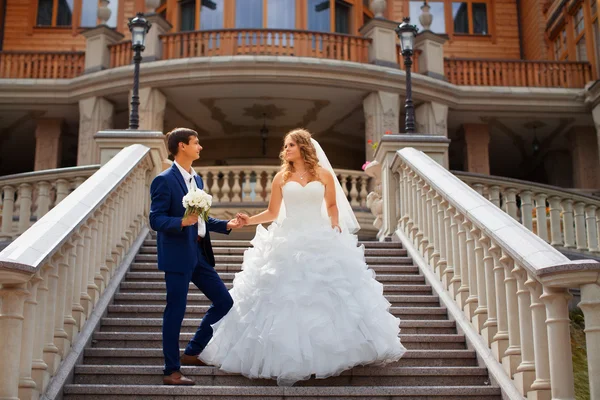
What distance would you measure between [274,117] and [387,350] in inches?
562

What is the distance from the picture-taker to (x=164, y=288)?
6.86m

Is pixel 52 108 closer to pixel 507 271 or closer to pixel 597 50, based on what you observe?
pixel 597 50

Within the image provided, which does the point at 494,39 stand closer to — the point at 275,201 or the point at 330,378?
the point at 275,201

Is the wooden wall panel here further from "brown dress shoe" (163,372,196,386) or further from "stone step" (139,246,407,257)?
"brown dress shoe" (163,372,196,386)

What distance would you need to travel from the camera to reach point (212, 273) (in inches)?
207

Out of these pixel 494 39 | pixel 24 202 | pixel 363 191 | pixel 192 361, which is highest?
pixel 494 39

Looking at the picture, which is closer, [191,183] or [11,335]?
[11,335]

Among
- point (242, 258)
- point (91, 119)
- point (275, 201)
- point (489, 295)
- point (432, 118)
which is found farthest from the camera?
point (432, 118)

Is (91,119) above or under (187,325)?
above

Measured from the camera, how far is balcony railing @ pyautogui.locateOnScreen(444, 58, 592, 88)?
18.2 metres

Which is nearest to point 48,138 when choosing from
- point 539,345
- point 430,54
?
point 430,54

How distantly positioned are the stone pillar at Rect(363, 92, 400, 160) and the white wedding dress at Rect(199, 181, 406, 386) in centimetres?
1095

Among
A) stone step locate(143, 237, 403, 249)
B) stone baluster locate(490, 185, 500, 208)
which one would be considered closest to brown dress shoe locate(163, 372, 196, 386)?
stone step locate(143, 237, 403, 249)

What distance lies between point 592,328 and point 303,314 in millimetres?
1861
